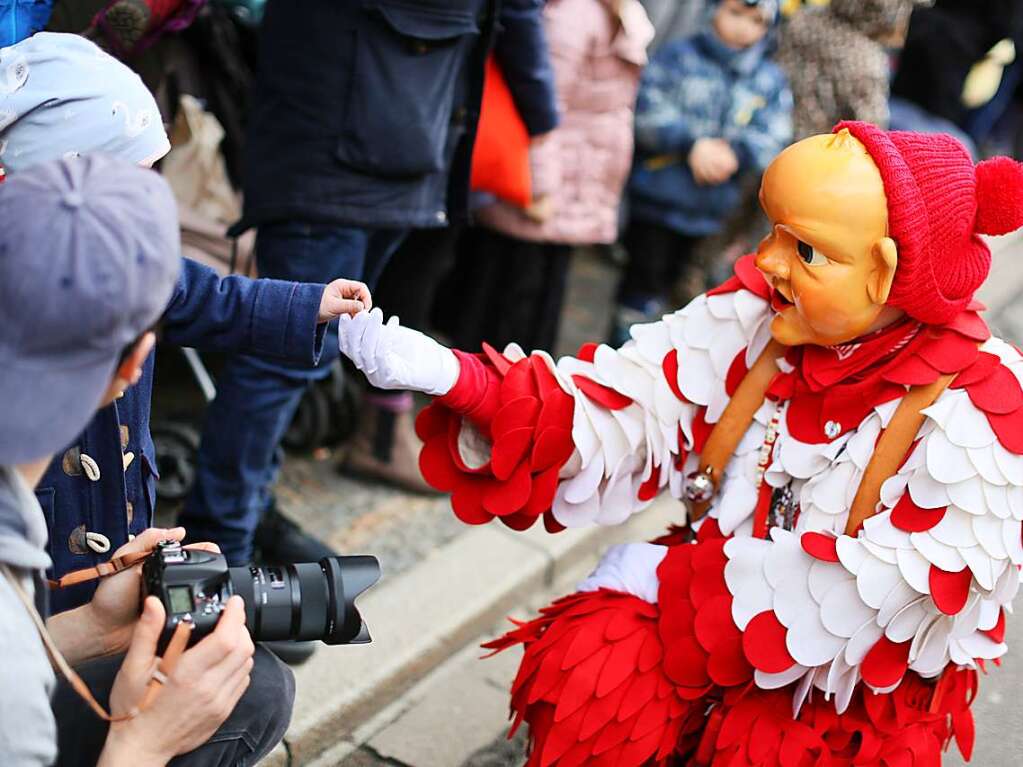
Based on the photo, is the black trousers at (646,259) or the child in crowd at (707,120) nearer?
the child in crowd at (707,120)

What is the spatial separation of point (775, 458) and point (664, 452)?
20 cm

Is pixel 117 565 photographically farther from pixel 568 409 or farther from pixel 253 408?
pixel 253 408

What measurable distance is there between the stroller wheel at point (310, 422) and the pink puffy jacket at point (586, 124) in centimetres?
75

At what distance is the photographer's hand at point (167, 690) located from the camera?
148 cm

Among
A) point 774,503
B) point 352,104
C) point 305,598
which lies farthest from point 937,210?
point 352,104

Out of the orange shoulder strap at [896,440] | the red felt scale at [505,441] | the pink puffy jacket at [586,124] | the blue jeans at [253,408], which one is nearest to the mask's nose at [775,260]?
the orange shoulder strap at [896,440]

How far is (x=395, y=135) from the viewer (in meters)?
2.63

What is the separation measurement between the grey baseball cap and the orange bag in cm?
178

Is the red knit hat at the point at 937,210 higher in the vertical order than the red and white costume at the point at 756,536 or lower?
higher

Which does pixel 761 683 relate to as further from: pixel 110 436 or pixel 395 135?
pixel 395 135

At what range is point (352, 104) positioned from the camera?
2602 mm

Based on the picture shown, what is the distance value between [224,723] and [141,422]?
0.52 metres

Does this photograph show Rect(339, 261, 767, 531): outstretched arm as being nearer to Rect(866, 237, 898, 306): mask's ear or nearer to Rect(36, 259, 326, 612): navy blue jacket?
Rect(36, 259, 326, 612): navy blue jacket

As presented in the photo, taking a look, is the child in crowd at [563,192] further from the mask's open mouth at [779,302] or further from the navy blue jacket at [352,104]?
the mask's open mouth at [779,302]
